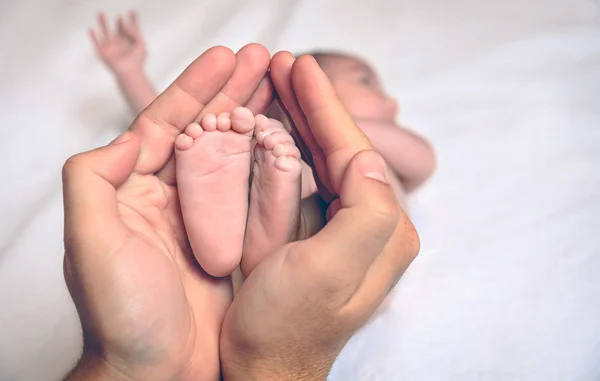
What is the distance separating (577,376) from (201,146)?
595mm

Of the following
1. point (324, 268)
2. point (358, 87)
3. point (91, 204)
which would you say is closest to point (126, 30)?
point (358, 87)

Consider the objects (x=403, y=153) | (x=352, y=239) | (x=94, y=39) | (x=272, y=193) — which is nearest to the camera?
(x=352, y=239)

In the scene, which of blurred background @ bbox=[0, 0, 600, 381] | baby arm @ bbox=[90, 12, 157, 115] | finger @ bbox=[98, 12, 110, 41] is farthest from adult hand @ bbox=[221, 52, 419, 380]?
finger @ bbox=[98, 12, 110, 41]

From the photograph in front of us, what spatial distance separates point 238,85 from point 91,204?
24 centimetres

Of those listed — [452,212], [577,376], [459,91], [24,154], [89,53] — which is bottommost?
[577,376]

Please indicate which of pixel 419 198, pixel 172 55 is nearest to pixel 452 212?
pixel 419 198

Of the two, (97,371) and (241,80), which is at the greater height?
(241,80)

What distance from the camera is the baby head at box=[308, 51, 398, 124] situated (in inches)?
45.1

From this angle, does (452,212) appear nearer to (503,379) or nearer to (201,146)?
(503,379)

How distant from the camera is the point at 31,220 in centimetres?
103

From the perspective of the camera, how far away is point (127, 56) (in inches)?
46.0

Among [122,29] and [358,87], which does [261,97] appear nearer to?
[358,87]

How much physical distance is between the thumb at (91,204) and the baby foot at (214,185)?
94 mm

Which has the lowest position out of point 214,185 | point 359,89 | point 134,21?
point 359,89
